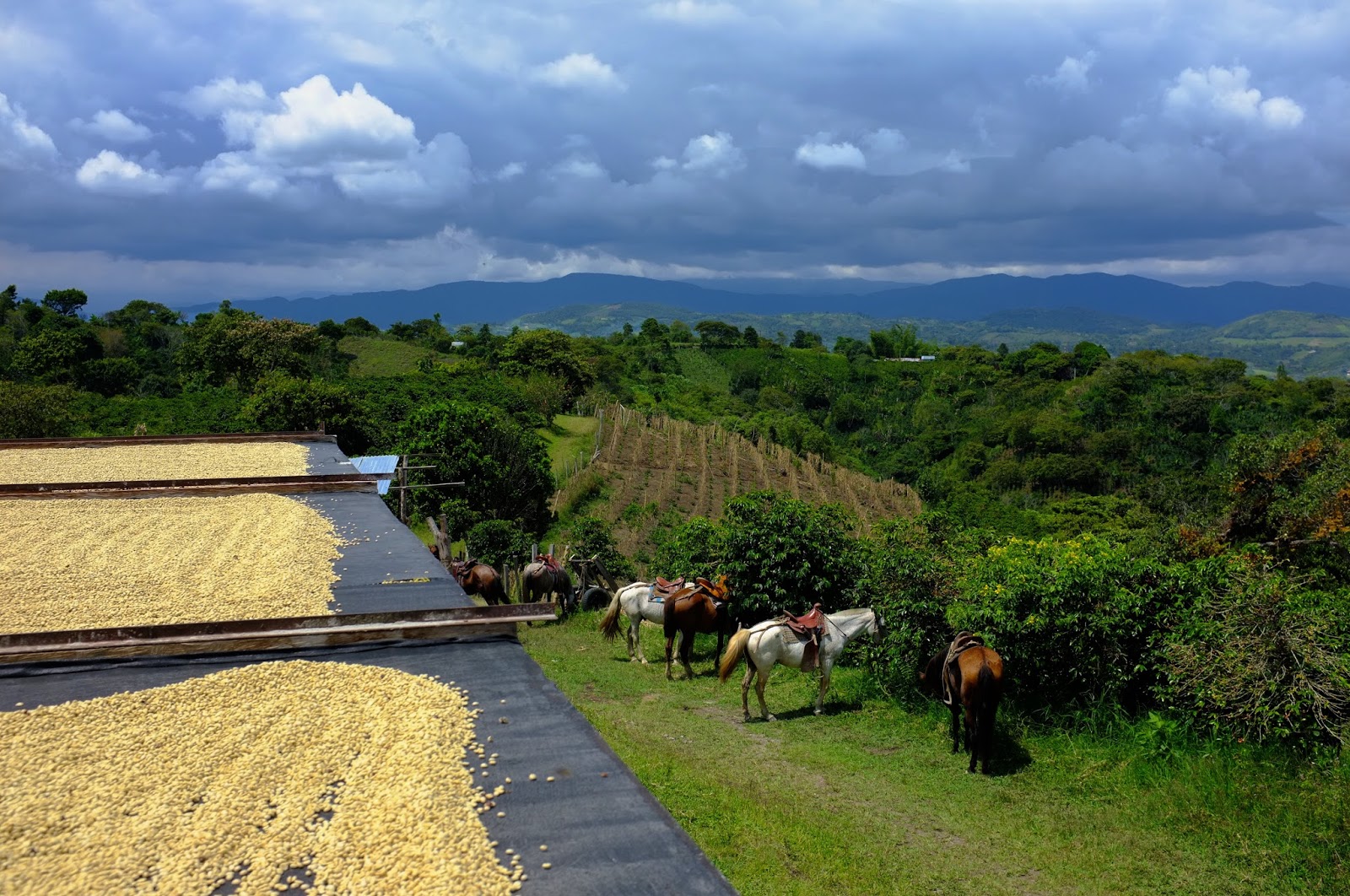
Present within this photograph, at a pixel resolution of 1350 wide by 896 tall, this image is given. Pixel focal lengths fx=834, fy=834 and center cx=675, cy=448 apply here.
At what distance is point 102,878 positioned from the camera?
3.42 metres

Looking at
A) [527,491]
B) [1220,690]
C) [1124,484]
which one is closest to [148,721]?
[1220,690]

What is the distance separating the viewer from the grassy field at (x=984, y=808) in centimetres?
612

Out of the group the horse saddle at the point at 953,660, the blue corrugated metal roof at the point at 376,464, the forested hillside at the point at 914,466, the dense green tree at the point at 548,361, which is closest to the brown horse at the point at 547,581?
the forested hillside at the point at 914,466

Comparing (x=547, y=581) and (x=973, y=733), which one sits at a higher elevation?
(x=973, y=733)

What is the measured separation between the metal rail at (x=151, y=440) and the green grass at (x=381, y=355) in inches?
1733

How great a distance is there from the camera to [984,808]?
24.2 feet

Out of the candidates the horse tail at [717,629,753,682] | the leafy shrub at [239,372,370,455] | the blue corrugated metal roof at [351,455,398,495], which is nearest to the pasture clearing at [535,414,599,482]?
the leafy shrub at [239,372,370,455]

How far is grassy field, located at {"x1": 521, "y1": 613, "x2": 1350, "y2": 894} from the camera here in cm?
612

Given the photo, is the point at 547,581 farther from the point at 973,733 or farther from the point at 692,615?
the point at 973,733

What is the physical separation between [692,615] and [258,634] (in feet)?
23.1

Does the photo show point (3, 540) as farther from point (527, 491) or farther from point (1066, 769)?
point (527, 491)

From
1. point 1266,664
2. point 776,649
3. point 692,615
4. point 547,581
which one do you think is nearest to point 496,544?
point 547,581

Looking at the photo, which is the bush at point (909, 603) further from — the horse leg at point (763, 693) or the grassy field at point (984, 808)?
the horse leg at point (763, 693)

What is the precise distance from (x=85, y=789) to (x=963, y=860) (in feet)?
19.4
